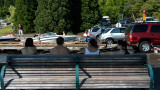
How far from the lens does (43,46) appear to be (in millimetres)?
23172

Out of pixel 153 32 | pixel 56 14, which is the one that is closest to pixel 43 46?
pixel 153 32

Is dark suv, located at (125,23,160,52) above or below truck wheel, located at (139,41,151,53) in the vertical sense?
above

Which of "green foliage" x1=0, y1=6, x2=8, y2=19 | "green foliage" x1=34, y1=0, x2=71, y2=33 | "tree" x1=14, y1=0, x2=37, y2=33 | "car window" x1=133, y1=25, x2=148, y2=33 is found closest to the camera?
"car window" x1=133, y1=25, x2=148, y2=33

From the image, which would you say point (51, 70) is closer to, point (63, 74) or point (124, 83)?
point (63, 74)

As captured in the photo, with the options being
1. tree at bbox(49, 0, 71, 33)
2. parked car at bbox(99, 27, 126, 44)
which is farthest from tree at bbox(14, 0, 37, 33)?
parked car at bbox(99, 27, 126, 44)

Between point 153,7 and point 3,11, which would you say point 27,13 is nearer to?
point 153,7

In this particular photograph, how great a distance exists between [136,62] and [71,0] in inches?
1808

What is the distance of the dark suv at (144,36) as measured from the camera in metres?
17.8

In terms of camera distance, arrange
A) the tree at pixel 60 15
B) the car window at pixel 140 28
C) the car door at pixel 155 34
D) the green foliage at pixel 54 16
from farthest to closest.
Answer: the green foliage at pixel 54 16 < the tree at pixel 60 15 < the car door at pixel 155 34 < the car window at pixel 140 28

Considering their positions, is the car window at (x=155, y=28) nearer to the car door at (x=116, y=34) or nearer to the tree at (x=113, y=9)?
the car door at (x=116, y=34)

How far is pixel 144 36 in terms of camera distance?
1788 cm

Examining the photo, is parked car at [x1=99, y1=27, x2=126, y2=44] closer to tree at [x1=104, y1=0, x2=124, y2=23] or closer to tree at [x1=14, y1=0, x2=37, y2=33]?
tree at [x1=14, y1=0, x2=37, y2=33]

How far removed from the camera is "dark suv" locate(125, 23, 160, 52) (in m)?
17.8

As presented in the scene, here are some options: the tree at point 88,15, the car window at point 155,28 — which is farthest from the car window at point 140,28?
the tree at point 88,15
